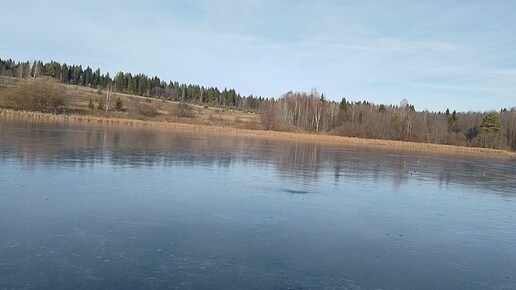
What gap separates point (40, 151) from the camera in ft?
49.5

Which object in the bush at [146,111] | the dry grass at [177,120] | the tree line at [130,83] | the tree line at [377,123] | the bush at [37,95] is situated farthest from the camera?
the tree line at [130,83]

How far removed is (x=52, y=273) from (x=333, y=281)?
3.08 m

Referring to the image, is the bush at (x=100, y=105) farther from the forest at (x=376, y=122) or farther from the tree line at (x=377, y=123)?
the tree line at (x=377, y=123)

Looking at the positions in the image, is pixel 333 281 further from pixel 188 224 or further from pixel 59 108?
pixel 59 108

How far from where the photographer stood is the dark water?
16.5ft

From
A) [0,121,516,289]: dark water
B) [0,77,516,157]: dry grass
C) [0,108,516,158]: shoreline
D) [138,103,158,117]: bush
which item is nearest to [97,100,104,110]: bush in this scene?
[0,77,516,157]: dry grass

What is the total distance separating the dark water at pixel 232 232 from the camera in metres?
5.04

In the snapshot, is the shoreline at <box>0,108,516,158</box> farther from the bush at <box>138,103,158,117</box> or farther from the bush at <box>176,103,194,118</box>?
the bush at <box>176,103,194,118</box>

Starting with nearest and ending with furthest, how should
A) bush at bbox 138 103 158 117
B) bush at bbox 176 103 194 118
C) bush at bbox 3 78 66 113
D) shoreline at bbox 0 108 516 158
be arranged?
1. shoreline at bbox 0 108 516 158
2. bush at bbox 3 78 66 113
3. bush at bbox 138 103 158 117
4. bush at bbox 176 103 194 118

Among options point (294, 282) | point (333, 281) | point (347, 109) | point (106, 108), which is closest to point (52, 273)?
point (294, 282)

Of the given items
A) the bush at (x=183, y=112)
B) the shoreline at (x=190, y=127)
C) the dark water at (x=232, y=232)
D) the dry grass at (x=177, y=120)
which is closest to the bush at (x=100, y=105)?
the dry grass at (x=177, y=120)

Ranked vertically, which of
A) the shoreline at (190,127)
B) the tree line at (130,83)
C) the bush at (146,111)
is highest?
the tree line at (130,83)

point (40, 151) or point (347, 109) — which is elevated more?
point (347, 109)

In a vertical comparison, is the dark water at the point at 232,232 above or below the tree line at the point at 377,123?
below
